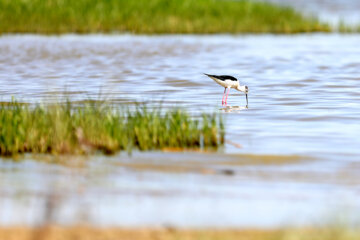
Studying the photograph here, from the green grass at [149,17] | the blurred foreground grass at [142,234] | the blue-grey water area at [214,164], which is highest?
the green grass at [149,17]

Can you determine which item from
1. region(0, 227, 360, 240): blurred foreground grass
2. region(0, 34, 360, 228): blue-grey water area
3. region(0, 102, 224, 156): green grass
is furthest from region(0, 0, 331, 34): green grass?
region(0, 227, 360, 240): blurred foreground grass

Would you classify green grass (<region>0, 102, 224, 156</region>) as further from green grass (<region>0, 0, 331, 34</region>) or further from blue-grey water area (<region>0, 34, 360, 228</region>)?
green grass (<region>0, 0, 331, 34</region>)

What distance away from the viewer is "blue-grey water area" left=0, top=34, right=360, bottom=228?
6516 mm

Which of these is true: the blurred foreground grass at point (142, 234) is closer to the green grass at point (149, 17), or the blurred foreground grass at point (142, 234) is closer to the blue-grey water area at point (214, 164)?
the blue-grey water area at point (214, 164)

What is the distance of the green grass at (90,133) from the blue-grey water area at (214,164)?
192 mm

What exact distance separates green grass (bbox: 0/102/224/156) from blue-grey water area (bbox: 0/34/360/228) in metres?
0.19

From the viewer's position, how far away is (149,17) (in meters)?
32.8

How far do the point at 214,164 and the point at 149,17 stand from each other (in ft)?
80.4

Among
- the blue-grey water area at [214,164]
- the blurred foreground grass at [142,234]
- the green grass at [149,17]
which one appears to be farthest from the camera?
the green grass at [149,17]

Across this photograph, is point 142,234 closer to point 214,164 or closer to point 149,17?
point 214,164

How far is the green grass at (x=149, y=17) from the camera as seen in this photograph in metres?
31.3

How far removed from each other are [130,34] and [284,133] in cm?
2111

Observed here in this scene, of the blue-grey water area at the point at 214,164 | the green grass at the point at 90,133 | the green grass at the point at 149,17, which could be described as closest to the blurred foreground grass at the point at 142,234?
the blue-grey water area at the point at 214,164

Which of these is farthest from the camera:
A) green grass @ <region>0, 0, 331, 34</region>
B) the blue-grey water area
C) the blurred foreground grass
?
green grass @ <region>0, 0, 331, 34</region>
